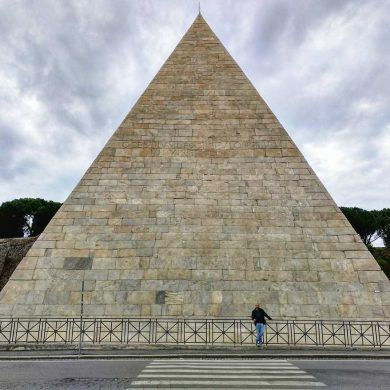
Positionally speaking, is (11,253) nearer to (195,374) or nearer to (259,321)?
(259,321)

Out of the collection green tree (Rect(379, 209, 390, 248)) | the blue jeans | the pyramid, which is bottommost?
the blue jeans

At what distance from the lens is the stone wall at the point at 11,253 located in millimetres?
23922

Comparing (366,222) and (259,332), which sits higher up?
(366,222)

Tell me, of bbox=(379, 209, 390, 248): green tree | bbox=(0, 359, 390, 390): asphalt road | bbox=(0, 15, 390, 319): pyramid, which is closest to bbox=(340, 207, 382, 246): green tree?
bbox=(379, 209, 390, 248): green tree

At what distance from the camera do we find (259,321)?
1084 centimetres

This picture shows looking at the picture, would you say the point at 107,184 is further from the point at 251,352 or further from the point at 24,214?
the point at 24,214

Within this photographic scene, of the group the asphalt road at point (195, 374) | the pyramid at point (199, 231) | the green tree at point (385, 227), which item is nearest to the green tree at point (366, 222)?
the green tree at point (385, 227)

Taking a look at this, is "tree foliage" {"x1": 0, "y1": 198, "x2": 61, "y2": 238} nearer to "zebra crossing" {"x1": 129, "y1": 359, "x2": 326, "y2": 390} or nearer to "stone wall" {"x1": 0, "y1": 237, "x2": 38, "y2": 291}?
"stone wall" {"x1": 0, "y1": 237, "x2": 38, "y2": 291}

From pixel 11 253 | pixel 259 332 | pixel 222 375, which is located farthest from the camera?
pixel 11 253

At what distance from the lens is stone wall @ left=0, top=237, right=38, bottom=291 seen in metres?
23.9

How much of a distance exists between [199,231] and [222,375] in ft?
22.4

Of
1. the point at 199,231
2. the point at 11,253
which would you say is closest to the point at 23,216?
the point at 11,253

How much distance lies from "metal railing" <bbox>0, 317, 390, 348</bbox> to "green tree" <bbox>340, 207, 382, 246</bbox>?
32020mm

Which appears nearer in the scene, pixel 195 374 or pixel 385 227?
pixel 195 374
